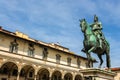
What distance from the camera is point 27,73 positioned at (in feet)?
99.0

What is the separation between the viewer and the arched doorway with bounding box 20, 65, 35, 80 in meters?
29.5

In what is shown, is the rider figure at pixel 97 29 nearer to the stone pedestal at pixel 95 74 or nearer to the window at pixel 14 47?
the stone pedestal at pixel 95 74

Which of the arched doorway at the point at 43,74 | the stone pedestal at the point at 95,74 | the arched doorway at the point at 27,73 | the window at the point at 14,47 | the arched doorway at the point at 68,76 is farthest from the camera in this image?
the arched doorway at the point at 68,76

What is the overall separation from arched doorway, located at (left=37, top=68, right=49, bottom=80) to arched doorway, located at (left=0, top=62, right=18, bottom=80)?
13.7 feet

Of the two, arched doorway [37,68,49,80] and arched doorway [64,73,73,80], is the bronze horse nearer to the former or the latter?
arched doorway [37,68,49,80]

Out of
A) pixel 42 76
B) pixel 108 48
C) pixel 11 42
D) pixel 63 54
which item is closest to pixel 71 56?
pixel 63 54

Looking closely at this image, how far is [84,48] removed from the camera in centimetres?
1064

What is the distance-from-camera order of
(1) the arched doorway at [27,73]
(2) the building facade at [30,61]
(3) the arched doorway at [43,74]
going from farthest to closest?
(3) the arched doorway at [43,74], (1) the arched doorway at [27,73], (2) the building facade at [30,61]

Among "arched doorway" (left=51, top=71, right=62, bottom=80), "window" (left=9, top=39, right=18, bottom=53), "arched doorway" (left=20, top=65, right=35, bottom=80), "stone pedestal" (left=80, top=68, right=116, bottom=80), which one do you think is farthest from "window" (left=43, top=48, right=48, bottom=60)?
"stone pedestal" (left=80, top=68, right=116, bottom=80)

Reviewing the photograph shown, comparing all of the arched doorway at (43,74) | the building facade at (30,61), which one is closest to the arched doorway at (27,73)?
the building facade at (30,61)

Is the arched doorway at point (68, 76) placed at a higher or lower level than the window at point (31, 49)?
lower

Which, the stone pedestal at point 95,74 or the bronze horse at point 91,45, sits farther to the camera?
the bronze horse at point 91,45

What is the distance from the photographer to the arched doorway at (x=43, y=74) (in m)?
31.7

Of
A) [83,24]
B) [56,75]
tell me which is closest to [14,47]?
[56,75]
